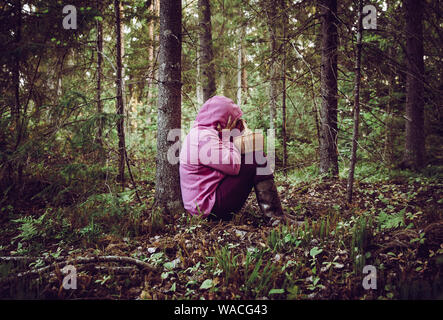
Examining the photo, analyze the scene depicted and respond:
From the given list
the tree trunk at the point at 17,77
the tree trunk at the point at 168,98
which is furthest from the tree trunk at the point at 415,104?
the tree trunk at the point at 17,77

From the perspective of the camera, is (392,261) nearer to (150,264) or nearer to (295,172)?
(150,264)

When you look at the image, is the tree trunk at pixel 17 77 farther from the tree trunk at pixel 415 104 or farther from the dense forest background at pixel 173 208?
the tree trunk at pixel 415 104

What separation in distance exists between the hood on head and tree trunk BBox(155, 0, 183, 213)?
623 millimetres

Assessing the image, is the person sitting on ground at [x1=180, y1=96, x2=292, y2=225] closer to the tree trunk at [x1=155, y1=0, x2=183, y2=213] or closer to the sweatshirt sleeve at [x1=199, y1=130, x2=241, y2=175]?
the sweatshirt sleeve at [x1=199, y1=130, x2=241, y2=175]

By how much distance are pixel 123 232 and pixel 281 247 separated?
7.36 ft

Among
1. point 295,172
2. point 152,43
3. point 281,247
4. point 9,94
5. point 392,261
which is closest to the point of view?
point 392,261

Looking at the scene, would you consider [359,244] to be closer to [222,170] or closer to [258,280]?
[258,280]

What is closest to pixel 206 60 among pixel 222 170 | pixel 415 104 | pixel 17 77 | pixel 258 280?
pixel 17 77

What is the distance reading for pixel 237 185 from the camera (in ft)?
12.0

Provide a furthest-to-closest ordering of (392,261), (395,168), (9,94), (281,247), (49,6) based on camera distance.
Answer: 1. (395,168)
2. (9,94)
3. (49,6)
4. (281,247)
5. (392,261)

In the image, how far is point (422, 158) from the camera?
6777 mm

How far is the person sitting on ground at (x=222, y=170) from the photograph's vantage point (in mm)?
3543

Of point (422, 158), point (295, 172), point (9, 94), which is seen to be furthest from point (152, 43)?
point (422, 158)
